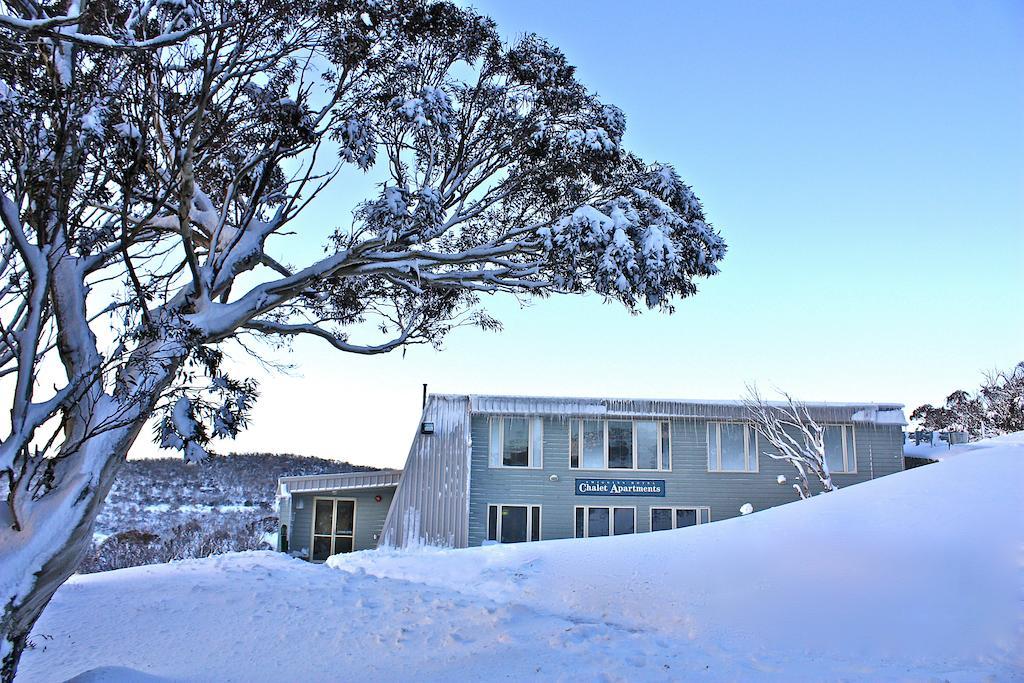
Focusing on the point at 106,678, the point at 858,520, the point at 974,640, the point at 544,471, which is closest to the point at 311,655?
the point at 106,678

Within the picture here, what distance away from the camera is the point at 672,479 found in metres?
21.2

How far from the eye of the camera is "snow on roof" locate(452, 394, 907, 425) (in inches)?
815

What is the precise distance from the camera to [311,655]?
28.5 feet

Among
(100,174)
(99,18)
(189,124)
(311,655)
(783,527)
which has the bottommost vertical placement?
(311,655)

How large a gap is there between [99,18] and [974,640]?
10.8 m

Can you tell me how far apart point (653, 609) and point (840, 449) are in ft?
43.2

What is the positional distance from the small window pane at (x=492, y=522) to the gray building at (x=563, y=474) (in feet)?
0.08

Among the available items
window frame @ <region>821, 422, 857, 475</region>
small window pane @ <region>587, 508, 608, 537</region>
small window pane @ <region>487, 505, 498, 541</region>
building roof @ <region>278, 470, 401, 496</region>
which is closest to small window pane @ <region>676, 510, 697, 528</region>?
small window pane @ <region>587, 508, 608, 537</region>

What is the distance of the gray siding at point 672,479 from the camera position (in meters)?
20.7

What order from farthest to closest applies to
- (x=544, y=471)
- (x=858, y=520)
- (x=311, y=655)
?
(x=544, y=471)
(x=858, y=520)
(x=311, y=655)

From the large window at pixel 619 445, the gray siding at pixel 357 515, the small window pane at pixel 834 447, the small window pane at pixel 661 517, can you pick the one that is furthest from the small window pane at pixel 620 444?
the gray siding at pixel 357 515

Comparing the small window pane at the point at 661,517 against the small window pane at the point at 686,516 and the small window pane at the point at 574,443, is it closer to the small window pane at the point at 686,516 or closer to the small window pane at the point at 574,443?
the small window pane at the point at 686,516

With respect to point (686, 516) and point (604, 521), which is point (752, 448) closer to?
point (686, 516)

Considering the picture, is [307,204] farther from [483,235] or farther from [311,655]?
[311,655]
